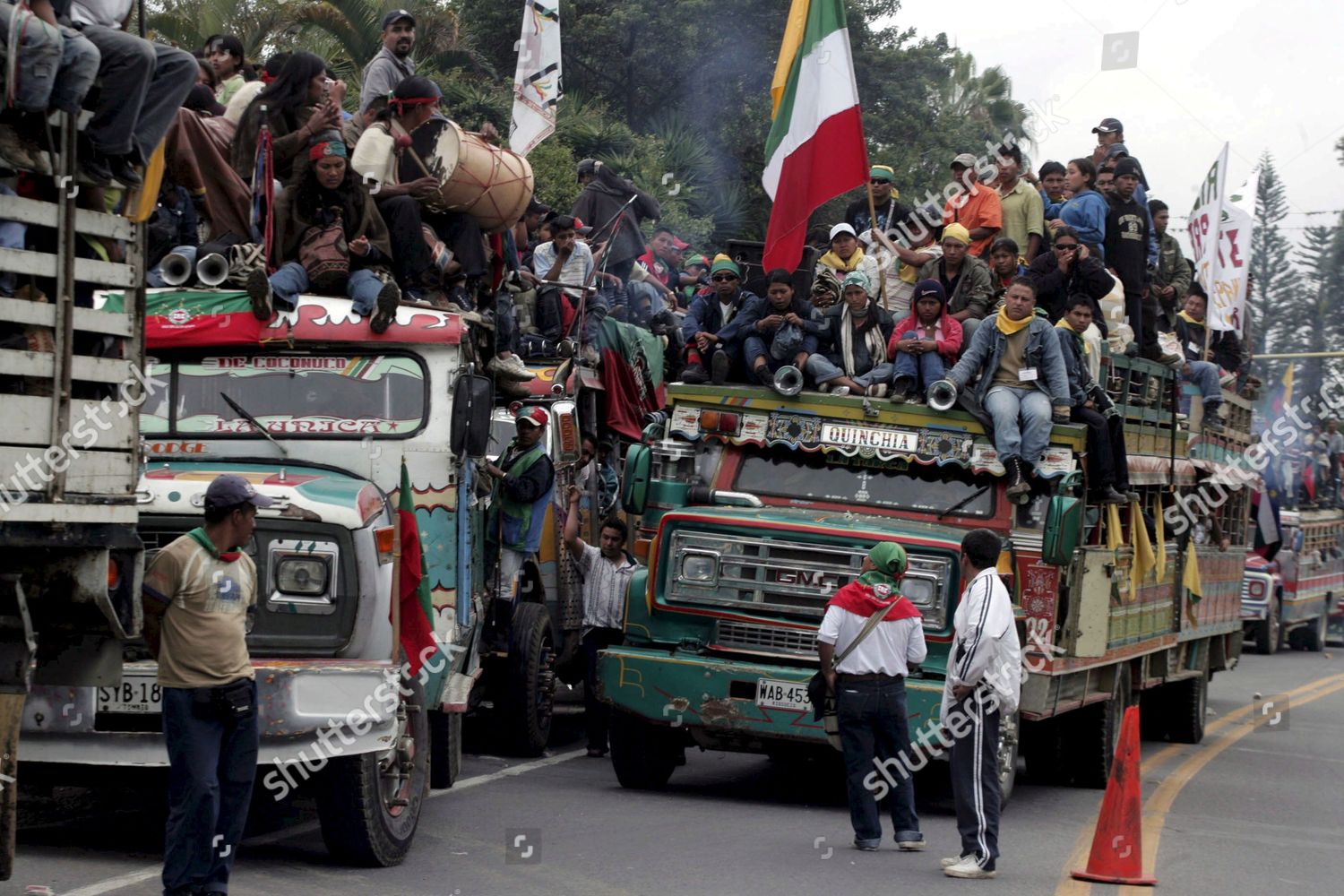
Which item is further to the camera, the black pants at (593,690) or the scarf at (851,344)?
the black pants at (593,690)

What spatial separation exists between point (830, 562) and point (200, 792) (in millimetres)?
5033

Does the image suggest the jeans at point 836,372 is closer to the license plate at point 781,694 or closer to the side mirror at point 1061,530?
the side mirror at point 1061,530

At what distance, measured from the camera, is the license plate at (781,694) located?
1077 cm

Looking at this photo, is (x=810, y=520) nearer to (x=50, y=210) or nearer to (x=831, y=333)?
(x=831, y=333)

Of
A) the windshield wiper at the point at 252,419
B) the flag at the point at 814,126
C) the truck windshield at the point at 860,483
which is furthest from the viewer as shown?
the flag at the point at 814,126

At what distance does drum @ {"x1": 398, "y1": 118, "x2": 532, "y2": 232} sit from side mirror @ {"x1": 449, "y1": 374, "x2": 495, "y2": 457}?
212 cm

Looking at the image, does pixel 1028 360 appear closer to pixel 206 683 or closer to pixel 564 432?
pixel 564 432

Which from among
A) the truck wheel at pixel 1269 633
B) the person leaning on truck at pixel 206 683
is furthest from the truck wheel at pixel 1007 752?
the truck wheel at pixel 1269 633

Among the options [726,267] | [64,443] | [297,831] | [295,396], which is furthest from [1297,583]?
[64,443]

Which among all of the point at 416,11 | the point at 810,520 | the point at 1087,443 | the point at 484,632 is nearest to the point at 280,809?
the point at 484,632

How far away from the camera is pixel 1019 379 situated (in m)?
12.2

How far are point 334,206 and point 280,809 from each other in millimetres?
3370

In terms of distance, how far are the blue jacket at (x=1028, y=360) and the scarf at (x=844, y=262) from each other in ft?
6.71

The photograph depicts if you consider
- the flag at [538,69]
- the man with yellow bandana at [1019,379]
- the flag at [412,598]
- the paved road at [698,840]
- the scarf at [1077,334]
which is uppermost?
the flag at [538,69]
